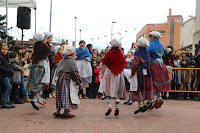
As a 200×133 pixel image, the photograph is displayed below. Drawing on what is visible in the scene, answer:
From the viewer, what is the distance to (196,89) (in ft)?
41.8

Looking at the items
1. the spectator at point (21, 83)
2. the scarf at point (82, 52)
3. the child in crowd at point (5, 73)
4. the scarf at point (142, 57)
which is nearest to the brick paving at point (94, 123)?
the child in crowd at point (5, 73)

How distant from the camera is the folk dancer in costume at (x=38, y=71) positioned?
7.83 metres

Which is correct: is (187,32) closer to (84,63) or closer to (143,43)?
(84,63)

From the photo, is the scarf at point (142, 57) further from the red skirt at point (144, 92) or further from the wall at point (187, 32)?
the wall at point (187, 32)

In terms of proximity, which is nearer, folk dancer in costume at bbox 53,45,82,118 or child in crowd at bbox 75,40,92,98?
folk dancer in costume at bbox 53,45,82,118

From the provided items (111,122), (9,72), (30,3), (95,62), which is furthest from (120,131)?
(30,3)

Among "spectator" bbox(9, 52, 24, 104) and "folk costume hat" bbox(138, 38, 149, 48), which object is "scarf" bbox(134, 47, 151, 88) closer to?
"folk costume hat" bbox(138, 38, 149, 48)

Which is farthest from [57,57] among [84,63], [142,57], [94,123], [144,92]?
[94,123]

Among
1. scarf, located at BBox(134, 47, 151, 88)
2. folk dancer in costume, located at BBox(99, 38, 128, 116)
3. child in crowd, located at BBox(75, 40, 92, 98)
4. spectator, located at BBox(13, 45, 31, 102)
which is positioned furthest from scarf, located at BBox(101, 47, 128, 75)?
child in crowd, located at BBox(75, 40, 92, 98)

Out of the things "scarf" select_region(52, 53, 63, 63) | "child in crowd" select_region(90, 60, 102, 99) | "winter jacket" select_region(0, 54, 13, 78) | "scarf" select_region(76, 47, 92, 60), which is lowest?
"child in crowd" select_region(90, 60, 102, 99)

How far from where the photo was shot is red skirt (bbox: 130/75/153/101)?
746cm

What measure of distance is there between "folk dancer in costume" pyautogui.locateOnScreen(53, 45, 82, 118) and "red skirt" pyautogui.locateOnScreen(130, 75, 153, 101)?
4.84ft

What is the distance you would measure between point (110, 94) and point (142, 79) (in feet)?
3.06

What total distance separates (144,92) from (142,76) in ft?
1.36
